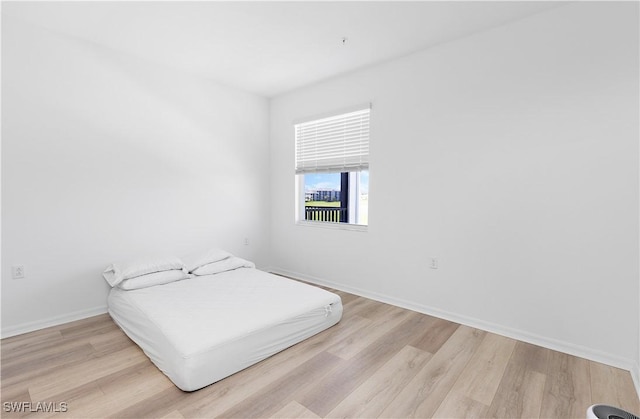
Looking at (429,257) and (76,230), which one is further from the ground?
(76,230)

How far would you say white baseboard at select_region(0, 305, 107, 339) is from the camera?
8.46 ft

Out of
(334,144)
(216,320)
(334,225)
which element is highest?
(334,144)

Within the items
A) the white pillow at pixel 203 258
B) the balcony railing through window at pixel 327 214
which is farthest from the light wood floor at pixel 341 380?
the balcony railing through window at pixel 327 214

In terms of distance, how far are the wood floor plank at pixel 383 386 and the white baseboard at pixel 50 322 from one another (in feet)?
8.71

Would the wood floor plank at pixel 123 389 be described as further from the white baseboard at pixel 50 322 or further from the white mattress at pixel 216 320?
the white baseboard at pixel 50 322

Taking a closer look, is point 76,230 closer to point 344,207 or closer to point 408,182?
point 344,207

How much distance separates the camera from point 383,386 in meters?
1.92

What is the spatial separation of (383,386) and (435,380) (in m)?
0.35

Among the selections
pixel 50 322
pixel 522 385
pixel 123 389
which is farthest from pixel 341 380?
pixel 50 322

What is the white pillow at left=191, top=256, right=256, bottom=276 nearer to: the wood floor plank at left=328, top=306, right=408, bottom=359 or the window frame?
the window frame

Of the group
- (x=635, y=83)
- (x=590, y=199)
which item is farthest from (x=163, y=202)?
(x=635, y=83)

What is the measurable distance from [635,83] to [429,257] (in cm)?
197

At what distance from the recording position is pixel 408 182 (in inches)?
126

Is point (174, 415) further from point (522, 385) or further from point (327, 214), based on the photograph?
point (327, 214)
